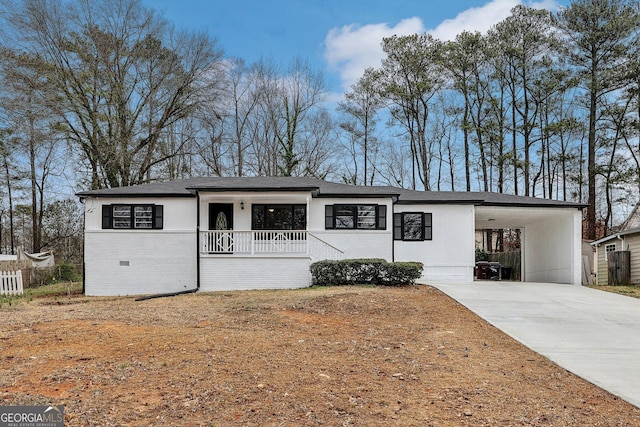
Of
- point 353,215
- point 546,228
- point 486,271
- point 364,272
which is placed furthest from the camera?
point 486,271

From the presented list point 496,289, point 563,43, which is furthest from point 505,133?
point 496,289

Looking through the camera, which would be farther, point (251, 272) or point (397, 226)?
point (397, 226)

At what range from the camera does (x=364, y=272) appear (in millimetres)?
14633

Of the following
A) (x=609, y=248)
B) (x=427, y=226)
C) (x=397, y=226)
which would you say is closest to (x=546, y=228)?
(x=609, y=248)

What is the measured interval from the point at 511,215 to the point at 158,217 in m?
13.4

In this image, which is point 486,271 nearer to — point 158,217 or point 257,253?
point 257,253

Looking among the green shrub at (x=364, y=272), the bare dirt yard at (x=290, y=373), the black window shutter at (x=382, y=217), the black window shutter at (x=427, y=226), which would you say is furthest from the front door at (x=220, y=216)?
the bare dirt yard at (x=290, y=373)

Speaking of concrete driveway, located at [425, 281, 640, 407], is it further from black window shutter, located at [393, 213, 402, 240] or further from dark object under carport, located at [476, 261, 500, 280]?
dark object under carport, located at [476, 261, 500, 280]

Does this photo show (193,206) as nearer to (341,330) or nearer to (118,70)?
(341,330)

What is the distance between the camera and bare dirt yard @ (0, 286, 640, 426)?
4.54 metres

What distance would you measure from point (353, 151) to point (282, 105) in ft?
19.4

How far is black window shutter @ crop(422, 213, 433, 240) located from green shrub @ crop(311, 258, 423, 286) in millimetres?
3544

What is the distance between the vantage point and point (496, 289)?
15.0 meters

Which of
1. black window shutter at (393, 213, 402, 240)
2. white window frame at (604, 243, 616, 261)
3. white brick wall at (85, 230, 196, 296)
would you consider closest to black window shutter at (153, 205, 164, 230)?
white brick wall at (85, 230, 196, 296)
